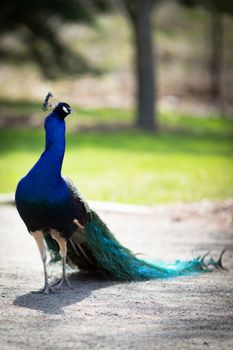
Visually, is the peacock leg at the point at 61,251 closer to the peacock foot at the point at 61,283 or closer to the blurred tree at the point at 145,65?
the peacock foot at the point at 61,283

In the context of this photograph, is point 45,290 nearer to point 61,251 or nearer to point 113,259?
point 61,251

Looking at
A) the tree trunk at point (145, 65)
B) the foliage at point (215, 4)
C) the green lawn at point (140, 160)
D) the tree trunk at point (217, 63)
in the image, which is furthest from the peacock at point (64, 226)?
the tree trunk at point (217, 63)

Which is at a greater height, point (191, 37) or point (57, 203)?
point (191, 37)

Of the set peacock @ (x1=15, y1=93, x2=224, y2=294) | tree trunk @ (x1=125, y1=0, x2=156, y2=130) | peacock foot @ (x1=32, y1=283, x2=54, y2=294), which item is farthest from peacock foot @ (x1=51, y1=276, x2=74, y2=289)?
tree trunk @ (x1=125, y1=0, x2=156, y2=130)

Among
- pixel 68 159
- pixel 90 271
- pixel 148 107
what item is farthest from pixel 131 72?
pixel 90 271

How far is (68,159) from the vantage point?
1534 cm

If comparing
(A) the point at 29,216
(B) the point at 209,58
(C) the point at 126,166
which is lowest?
(A) the point at 29,216

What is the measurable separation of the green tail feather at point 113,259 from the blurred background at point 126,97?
468cm

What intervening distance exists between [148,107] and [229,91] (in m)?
10.3

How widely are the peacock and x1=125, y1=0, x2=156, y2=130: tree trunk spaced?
13739 mm

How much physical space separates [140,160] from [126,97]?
1265 cm

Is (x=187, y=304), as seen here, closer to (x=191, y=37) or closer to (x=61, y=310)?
(x=61, y=310)

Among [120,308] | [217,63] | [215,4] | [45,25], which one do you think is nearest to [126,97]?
[217,63]

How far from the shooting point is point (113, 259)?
20.2 ft
